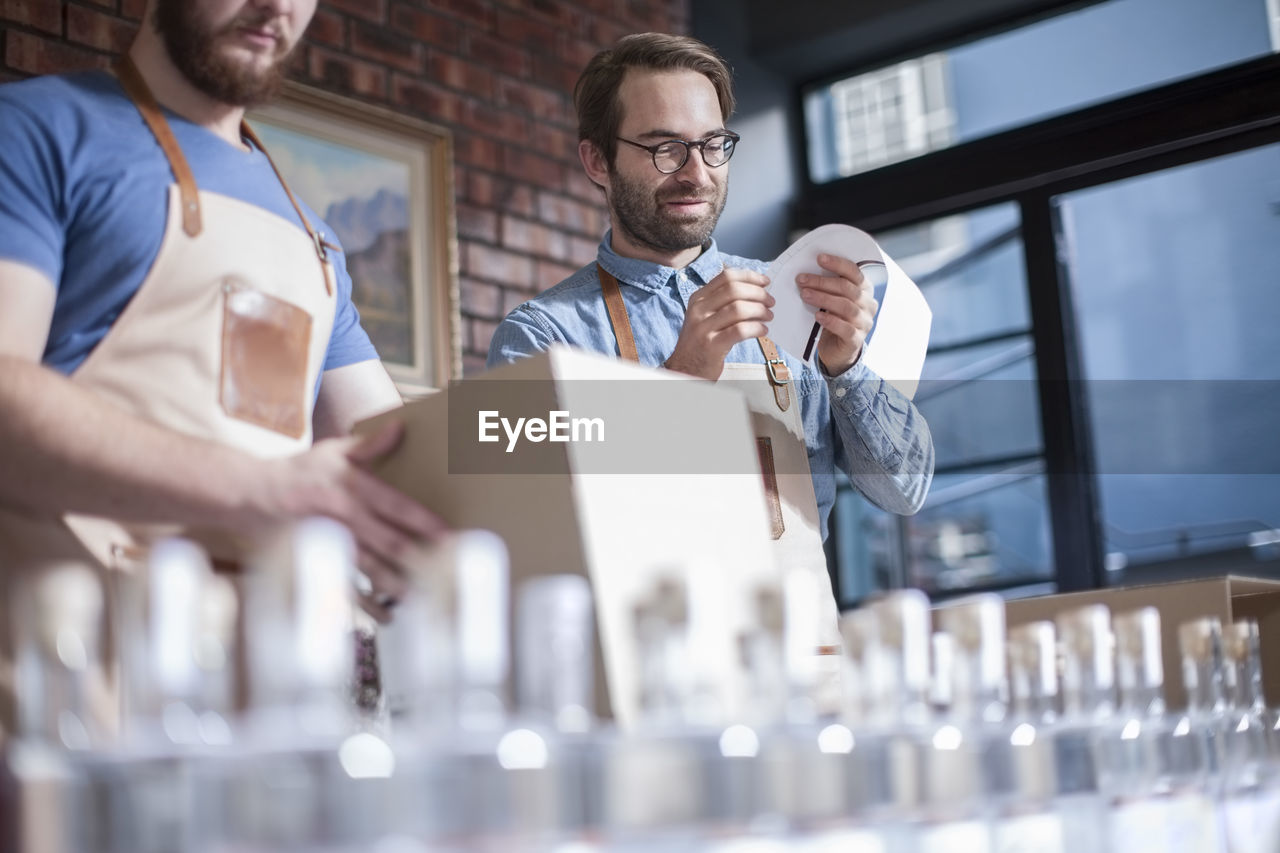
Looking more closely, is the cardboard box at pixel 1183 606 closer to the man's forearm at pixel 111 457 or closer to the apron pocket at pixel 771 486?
the apron pocket at pixel 771 486

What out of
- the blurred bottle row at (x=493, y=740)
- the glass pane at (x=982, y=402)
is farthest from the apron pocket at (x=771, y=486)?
the glass pane at (x=982, y=402)

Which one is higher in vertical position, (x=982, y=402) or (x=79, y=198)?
(x=982, y=402)

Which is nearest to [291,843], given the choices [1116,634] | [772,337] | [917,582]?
[1116,634]

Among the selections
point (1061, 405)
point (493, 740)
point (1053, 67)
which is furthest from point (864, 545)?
point (493, 740)

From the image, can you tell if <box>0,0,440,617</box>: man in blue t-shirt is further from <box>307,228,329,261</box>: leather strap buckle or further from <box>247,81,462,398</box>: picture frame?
<box>247,81,462,398</box>: picture frame

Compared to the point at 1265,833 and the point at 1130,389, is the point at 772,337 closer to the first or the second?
the point at 1265,833

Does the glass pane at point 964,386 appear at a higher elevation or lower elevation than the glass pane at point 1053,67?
lower

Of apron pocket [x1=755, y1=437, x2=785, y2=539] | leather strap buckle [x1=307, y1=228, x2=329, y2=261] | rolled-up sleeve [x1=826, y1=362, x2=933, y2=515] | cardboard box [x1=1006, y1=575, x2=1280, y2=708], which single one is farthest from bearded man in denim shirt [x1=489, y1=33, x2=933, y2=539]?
leather strap buckle [x1=307, y1=228, x2=329, y2=261]

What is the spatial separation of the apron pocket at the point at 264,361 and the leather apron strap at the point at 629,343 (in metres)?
0.64

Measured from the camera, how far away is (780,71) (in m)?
3.70

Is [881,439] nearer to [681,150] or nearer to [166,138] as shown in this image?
[681,150]

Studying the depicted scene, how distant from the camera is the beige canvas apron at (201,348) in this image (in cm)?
85

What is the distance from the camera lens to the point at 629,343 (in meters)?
1.63

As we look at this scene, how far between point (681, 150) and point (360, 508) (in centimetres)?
106
